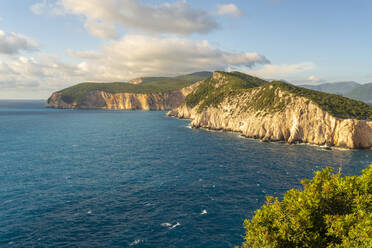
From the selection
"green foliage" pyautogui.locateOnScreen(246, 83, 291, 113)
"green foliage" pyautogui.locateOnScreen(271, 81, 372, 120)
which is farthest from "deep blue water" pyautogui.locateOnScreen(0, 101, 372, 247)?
"green foliage" pyautogui.locateOnScreen(246, 83, 291, 113)

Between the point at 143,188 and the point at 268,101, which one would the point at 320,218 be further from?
the point at 268,101

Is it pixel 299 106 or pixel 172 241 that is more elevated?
pixel 299 106

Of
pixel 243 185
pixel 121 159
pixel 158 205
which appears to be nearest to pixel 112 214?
pixel 158 205

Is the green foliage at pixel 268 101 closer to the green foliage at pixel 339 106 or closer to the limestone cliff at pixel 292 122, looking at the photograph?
the limestone cliff at pixel 292 122

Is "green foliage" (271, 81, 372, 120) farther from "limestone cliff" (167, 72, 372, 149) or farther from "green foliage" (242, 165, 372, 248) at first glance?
"green foliage" (242, 165, 372, 248)

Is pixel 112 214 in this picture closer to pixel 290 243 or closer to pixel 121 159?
pixel 290 243

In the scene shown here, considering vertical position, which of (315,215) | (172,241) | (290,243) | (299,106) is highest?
(299,106)
